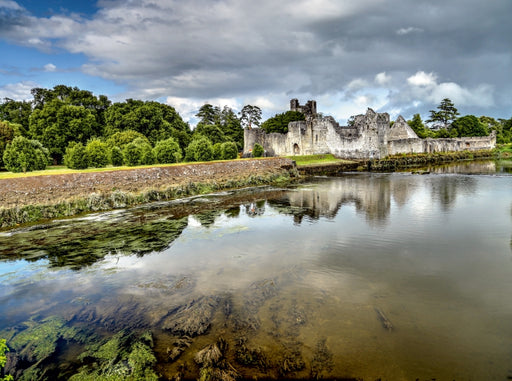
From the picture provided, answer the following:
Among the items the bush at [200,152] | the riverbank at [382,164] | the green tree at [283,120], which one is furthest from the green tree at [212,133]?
the bush at [200,152]

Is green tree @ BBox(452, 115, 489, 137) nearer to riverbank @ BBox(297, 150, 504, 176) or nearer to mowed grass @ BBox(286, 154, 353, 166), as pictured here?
riverbank @ BBox(297, 150, 504, 176)

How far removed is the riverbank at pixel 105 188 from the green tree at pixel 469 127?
5260 centimetres

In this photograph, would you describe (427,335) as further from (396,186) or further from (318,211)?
(396,186)

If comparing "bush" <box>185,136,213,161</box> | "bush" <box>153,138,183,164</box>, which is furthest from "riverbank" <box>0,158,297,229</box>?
"bush" <box>185,136,213,161</box>

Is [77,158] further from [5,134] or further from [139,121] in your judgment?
[139,121]

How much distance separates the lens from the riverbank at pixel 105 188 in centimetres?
1267

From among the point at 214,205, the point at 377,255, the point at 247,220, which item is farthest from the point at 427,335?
the point at 214,205

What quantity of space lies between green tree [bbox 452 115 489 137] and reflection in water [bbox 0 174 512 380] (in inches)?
2247

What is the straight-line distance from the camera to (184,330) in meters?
4.63

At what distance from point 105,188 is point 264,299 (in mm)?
12627

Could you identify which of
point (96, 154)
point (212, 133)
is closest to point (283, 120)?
point (212, 133)

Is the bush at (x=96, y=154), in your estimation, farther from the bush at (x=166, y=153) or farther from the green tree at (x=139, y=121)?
the green tree at (x=139, y=121)

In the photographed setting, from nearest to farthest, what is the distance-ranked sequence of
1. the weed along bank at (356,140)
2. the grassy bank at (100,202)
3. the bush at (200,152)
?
the grassy bank at (100,202), the bush at (200,152), the weed along bank at (356,140)

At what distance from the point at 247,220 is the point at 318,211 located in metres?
3.13
